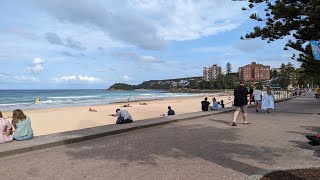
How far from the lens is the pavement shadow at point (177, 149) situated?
20.8 ft

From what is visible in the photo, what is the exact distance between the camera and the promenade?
5.49 m

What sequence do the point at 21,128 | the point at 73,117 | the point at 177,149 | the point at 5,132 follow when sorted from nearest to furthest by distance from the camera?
the point at 177,149 → the point at 5,132 → the point at 21,128 → the point at 73,117

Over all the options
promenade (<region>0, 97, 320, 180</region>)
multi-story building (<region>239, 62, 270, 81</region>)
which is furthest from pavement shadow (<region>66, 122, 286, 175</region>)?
multi-story building (<region>239, 62, 270, 81</region>)

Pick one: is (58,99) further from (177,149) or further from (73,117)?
(177,149)

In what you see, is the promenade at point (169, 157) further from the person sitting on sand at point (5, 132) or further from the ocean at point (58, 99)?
the ocean at point (58, 99)

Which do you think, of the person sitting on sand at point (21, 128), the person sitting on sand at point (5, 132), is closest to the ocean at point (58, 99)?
the person sitting on sand at point (21, 128)

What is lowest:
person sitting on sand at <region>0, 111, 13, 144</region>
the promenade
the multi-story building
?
the promenade

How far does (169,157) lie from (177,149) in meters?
0.86

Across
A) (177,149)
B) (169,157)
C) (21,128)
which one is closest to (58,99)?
(21,128)

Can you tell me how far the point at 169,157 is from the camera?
6.62 meters

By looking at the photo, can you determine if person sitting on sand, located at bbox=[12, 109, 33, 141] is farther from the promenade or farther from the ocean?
the ocean

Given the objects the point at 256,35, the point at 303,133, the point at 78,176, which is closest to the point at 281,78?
the point at 256,35

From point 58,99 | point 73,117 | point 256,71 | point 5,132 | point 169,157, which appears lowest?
point 73,117

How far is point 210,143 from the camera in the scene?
8164mm
